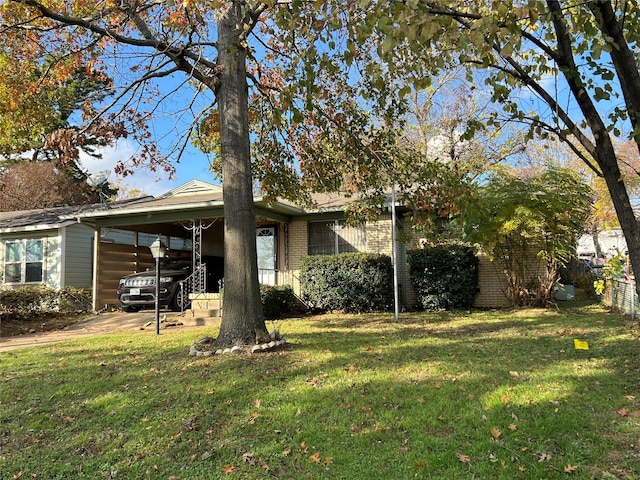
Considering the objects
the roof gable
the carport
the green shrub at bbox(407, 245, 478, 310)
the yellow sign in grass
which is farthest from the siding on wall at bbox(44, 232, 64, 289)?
the yellow sign in grass

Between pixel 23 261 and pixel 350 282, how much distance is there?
1206cm

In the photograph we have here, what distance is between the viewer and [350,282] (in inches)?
468

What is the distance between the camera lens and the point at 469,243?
12.1m

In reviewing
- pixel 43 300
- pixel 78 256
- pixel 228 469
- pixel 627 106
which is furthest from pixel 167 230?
pixel 627 106

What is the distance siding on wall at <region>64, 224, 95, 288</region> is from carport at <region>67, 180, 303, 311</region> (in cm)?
86

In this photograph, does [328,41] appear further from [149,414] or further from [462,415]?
[149,414]

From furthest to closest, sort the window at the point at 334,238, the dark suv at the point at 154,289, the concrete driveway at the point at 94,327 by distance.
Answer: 1. the window at the point at 334,238
2. the dark suv at the point at 154,289
3. the concrete driveway at the point at 94,327

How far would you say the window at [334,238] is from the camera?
1387cm

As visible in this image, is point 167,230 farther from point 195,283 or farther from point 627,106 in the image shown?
point 627,106

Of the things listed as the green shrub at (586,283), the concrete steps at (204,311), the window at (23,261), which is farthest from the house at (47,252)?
the green shrub at (586,283)

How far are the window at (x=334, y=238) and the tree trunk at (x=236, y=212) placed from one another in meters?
7.05

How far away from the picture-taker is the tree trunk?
6.75 m

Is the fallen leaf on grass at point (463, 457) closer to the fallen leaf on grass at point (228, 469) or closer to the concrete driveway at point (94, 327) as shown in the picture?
the fallen leaf on grass at point (228, 469)

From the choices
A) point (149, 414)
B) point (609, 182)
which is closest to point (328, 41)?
point (609, 182)
